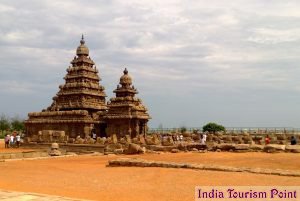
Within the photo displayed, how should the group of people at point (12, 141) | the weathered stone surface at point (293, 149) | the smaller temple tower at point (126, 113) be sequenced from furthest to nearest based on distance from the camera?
the smaller temple tower at point (126, 113) < the group of people at point (12, 141) < the weathered stone surface at point (293, 149)

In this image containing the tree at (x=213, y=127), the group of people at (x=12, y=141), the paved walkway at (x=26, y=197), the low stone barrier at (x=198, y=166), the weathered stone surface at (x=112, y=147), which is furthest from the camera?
the tree at (x=213, y=127)

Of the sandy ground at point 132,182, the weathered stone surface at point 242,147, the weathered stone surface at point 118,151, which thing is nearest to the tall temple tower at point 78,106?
the weathered stone surface at point 118,151

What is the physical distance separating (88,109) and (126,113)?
19.8ft

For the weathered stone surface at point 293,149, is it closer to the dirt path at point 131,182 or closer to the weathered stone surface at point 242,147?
the weathered stone surface at point 242,147

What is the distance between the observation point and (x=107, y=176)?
13.8 meters

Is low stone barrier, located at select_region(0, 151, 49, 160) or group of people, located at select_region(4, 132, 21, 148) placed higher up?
group of people, located at select_region(4, 132, 21, 148)

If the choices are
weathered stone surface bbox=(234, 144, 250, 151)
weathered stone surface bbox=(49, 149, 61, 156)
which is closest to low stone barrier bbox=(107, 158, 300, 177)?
weathered stone surface bbox=(234, 144, 250, 151)

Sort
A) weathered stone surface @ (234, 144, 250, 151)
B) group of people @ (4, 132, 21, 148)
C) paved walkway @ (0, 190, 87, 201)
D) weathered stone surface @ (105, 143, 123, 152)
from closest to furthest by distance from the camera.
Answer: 1. paved walkway @ (0, 190, 87, 201)
2. weathered stone surface @ (234, 144, 250, 151)
3. weathered stone surface @ (105, 143, 123, 152)
4. group of people @ (4, 132, 21, 148)

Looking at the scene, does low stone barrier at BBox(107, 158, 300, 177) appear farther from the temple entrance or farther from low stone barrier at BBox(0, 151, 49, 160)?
the temple entrance

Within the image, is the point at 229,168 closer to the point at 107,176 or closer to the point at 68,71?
the point at 107,176

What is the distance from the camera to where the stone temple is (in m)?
43.8

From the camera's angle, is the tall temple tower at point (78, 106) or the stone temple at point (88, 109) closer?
the stone temple at point (88, 109)

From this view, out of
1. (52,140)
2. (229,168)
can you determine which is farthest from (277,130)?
(229,168)

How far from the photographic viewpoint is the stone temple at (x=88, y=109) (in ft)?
144
